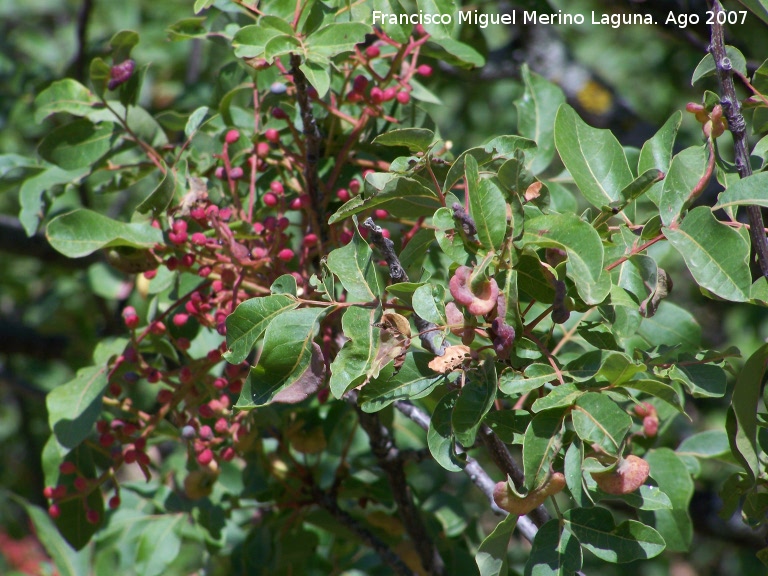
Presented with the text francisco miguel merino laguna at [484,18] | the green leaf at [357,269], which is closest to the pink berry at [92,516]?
Result: the green leaf at [357,269]

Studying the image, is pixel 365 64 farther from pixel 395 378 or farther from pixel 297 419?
pixel 297 419

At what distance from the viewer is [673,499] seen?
1.23 metres

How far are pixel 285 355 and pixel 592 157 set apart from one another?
470 mm

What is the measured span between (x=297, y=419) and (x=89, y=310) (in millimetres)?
1584

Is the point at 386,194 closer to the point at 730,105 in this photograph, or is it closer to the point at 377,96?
the point at 377,96

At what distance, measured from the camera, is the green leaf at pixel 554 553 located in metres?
0.90

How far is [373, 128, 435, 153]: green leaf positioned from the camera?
3.12 feet

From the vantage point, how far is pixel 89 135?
1383mm

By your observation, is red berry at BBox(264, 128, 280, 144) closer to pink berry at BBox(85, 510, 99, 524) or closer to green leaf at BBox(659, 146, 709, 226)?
green leaf at BBox(659, 146, 709, 226)

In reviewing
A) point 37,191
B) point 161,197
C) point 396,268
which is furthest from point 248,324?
point 37,191

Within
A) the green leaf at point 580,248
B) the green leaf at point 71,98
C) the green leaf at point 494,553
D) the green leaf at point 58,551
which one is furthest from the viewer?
the green leaf at point 58,551

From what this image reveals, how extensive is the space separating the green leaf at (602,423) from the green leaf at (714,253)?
0.16 meters

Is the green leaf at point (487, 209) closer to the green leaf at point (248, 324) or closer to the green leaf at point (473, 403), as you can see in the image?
the green leaf at point (473, 403)

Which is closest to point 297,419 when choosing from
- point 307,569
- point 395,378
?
point 307,569
